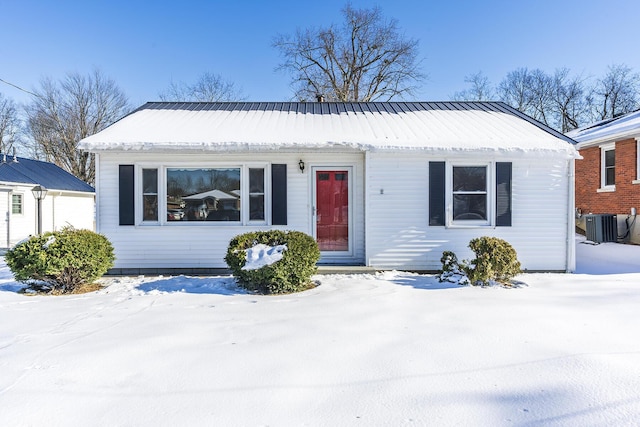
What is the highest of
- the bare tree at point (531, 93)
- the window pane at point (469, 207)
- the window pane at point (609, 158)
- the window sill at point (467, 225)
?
the bare tree at point (531, 93)

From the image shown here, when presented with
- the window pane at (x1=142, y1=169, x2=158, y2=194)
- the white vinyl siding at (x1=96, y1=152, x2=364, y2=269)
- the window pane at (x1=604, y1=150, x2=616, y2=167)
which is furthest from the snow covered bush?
the window pane at (x1=604, y1=150, x2=616, y2=167)

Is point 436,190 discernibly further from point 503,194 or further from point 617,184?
point 617,184

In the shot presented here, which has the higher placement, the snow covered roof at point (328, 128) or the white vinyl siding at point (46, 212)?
the snow covered roof at point (328, 128)

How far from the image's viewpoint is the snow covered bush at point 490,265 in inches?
252

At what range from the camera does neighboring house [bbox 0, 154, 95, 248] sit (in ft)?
54.7

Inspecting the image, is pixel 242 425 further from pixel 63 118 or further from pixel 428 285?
pixel 63 118

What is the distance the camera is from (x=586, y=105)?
3244 centimetres

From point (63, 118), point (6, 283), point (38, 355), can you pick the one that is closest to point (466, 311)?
point (38, 355)

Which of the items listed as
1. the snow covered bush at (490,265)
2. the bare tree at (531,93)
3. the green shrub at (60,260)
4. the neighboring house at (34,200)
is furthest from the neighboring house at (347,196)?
the bare tree at (531,93)

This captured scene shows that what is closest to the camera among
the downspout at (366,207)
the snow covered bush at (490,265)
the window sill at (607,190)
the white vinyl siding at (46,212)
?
the snow covered bush at (490,265)

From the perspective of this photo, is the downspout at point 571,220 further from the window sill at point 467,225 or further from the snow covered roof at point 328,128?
the window sill at point 467,225

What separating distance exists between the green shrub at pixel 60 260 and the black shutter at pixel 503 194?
7.56 metres

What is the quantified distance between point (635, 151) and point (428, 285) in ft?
32.3

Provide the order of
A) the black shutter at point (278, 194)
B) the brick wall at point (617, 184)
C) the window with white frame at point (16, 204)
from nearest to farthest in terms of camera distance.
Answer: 1. the black shutter at point (278, 194)
2. the brick wall at point (617, 184)
3. the window with white frame at point (16, 204)
